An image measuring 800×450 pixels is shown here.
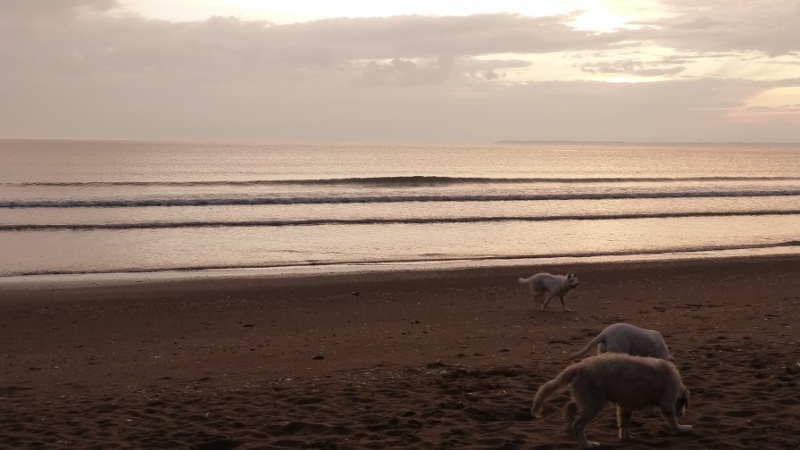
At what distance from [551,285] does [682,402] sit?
654 cm

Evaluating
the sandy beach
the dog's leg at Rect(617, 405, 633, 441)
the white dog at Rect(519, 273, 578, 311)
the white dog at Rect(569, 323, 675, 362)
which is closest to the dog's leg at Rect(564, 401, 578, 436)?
the sandy beach

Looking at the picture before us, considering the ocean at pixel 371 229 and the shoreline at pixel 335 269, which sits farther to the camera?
the ocean at pixel 371 229

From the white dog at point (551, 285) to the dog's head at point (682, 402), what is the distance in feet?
20.9

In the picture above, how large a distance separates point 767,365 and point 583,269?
9.53 m

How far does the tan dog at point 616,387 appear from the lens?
6004 millimetres

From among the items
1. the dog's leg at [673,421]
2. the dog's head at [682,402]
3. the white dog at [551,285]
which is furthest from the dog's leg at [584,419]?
Result: the white dog at [551,285]

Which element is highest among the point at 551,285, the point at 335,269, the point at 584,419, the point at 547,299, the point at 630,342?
the point at 630,342

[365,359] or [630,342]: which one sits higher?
[630,342]

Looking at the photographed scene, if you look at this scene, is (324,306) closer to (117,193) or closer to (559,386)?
(559,386)

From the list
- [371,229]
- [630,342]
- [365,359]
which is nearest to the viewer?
[630,342]

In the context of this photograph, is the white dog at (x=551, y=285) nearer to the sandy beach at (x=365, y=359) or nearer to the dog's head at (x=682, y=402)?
the sandy beach at (x=365, y=359)

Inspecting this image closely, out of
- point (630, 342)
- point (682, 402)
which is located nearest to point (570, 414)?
point (682, 402)

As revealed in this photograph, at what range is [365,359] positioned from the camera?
30.9ft

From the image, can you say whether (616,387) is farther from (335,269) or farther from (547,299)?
(335,269)
